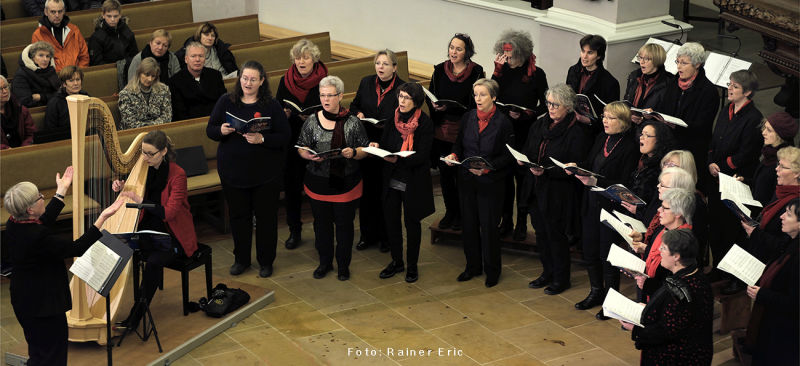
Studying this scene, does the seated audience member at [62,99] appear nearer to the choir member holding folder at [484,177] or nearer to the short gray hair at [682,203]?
the choir member holding folder at [484,177]

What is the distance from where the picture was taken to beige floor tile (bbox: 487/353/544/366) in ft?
20.9

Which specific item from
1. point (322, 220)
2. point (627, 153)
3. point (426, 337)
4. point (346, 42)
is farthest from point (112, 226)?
point (346, 42)

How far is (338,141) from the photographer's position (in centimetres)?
723

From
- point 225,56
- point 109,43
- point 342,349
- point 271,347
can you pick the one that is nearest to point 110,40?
point 109,43

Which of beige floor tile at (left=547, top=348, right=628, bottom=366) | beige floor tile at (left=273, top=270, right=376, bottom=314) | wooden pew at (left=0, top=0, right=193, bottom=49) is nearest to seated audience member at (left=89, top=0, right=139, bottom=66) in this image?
wooden pew at (left=0, top=0, right=193, bottom=49)

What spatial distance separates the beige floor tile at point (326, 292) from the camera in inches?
284

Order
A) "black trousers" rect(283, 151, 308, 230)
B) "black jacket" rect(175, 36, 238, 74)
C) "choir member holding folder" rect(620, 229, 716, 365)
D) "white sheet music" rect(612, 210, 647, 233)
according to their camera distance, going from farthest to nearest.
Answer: "black jacket" rect(175, 36, 238, 74)
"black trousers" rect(283, 151, 308, 230)
"white sheet music" rect(612, 210, 647, 233)
"choir member holding folder" rect(620, 229, 716, 365)

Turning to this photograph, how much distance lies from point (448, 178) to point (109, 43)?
397cm

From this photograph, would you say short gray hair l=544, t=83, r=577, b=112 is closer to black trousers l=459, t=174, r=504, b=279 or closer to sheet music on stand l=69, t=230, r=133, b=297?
black trousers l=459, t=174, r=504, b=279

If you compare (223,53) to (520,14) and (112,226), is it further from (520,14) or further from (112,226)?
(112,226)

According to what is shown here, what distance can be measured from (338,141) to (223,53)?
294 cm

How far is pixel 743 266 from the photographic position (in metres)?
5.39

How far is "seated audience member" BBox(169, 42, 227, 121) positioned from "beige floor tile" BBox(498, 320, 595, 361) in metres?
3.38

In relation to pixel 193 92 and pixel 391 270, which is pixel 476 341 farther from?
pixel 193 92
